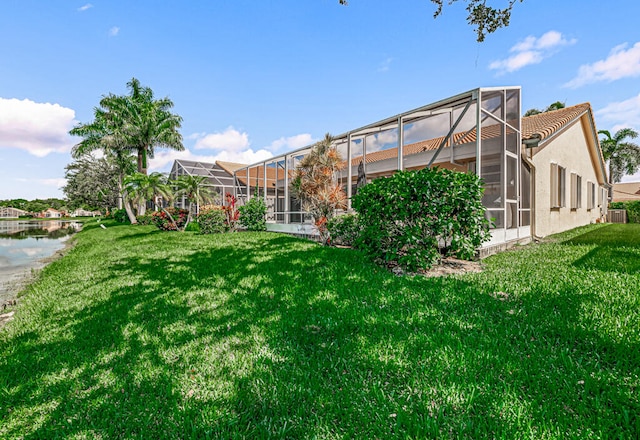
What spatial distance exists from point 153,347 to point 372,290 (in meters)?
2.82

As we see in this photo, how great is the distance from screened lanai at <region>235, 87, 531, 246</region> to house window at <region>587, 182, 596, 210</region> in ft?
33.4

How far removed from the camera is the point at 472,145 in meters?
9.19

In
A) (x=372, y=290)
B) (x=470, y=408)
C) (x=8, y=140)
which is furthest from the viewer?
(x=8, y=140)

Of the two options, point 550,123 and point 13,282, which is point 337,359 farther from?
point 550,123

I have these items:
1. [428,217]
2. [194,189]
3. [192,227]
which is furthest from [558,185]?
[192,227]

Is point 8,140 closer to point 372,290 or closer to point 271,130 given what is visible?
point 271,130

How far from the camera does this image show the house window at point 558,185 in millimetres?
10836

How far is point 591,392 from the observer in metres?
1.95

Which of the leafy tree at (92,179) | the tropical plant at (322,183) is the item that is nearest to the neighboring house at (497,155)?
the tropical plant at (322,183)

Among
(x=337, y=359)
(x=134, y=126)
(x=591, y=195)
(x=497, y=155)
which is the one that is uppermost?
(x=134, y=126)

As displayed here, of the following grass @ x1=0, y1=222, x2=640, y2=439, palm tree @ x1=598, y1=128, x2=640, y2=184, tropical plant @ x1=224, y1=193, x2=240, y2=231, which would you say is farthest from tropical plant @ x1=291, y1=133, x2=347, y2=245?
palm tree @ x1=598, y1=128, x2=640, y2=184

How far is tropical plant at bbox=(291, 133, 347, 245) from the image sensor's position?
9.30m

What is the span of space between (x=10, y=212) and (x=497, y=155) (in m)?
112

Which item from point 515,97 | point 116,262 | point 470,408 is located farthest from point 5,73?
point 515,97
